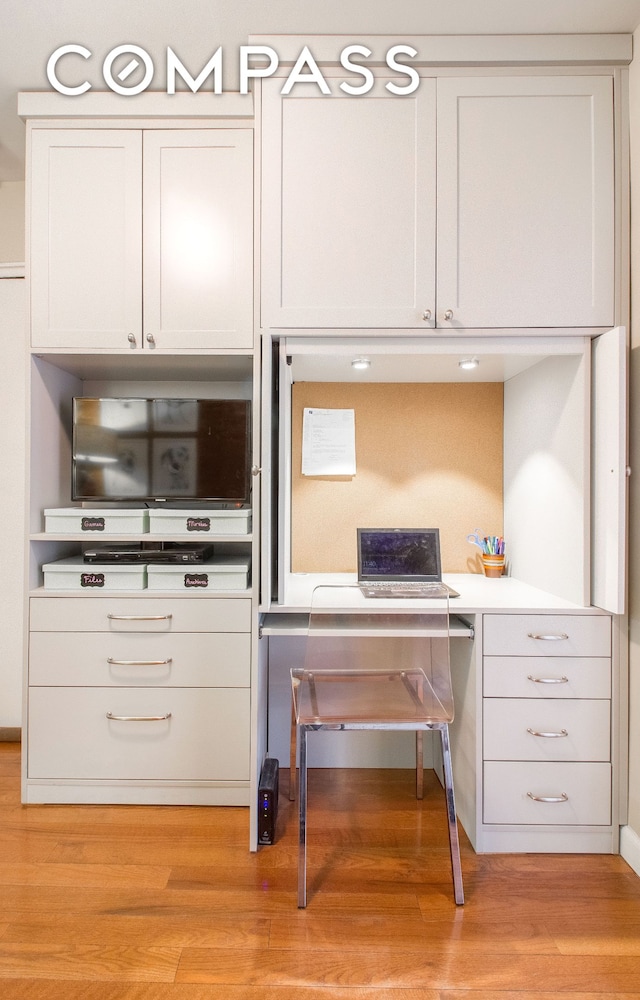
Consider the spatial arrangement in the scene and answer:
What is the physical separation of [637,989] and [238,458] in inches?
75.3

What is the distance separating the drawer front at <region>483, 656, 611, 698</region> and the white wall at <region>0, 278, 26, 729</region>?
2079 millimetres

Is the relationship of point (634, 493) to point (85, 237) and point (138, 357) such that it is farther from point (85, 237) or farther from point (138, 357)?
point (85, 237)

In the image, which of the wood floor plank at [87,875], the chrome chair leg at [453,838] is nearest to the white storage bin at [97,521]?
the wood floor plank at [87,875]

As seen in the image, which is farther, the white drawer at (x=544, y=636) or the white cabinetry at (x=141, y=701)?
the white cabinetry at (x=141, y=701)

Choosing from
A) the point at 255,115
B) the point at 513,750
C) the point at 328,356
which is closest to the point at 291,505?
the point at 328,356

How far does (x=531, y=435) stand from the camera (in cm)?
221

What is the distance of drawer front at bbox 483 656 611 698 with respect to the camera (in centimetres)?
184

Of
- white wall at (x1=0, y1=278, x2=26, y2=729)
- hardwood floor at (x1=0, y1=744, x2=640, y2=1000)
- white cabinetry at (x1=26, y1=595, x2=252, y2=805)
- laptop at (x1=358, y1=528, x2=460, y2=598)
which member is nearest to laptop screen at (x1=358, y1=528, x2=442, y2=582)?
Answer: laptop at (x1=358, y1=528, x2=460, y2=598)

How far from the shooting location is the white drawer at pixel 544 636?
1.85 m

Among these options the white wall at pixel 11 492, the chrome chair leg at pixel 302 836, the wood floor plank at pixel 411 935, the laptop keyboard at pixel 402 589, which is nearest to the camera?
the wood floor plank at pixel 411 935

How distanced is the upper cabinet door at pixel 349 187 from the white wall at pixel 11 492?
1.41 meters

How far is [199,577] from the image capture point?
211 cm

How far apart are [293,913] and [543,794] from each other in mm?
856

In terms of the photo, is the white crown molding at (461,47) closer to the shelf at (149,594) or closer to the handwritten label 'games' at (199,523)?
the handwritten label 'games' at (199,523)
